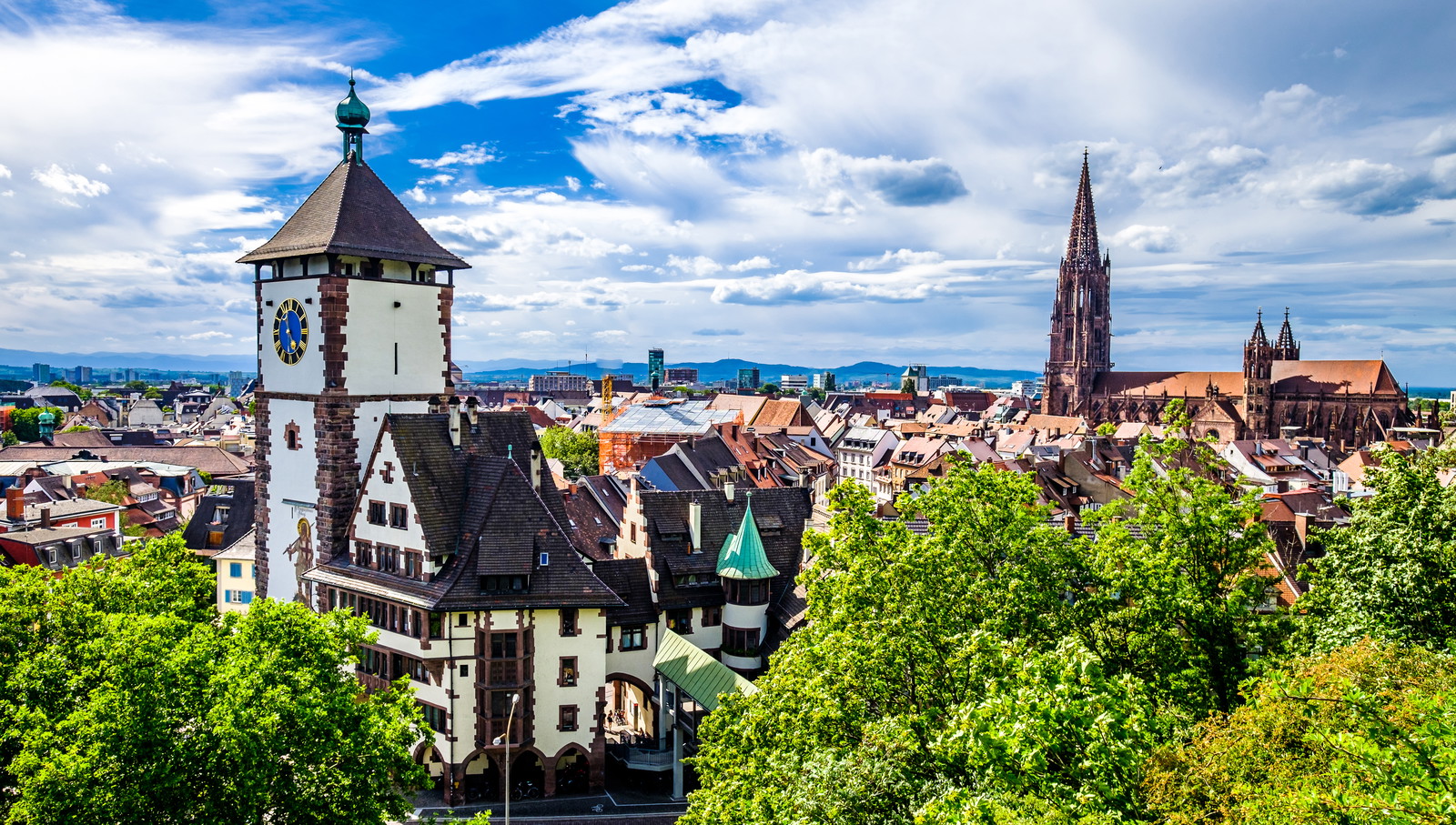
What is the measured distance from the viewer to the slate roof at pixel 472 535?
4088 cm

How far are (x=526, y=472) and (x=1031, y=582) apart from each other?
86.6ft

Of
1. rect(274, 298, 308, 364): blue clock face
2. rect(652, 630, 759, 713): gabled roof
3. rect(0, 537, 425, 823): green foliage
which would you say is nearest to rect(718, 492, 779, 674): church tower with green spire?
rect(652, 630, 759, 713): gabled roof

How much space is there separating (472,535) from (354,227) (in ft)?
47.4

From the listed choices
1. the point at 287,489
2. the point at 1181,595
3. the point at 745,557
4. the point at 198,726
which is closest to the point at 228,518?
the point at 287,489

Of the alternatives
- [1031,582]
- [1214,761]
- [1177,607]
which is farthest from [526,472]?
[1214,761]

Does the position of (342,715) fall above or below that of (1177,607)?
below

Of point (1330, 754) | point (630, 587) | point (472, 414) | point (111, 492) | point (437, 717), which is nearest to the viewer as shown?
point (1330, 754)

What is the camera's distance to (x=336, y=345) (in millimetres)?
42906

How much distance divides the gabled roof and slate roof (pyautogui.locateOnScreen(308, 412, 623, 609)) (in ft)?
15.8

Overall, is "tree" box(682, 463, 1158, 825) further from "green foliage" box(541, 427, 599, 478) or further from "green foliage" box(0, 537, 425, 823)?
"green foliage" box(541, 427, 599, 478)

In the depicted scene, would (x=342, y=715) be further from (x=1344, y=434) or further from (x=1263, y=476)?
(x=1344, y=434)

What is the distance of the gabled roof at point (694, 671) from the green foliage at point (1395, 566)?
20279 mm

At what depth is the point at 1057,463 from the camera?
92250 mm

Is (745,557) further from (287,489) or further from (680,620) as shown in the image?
(287,489)
